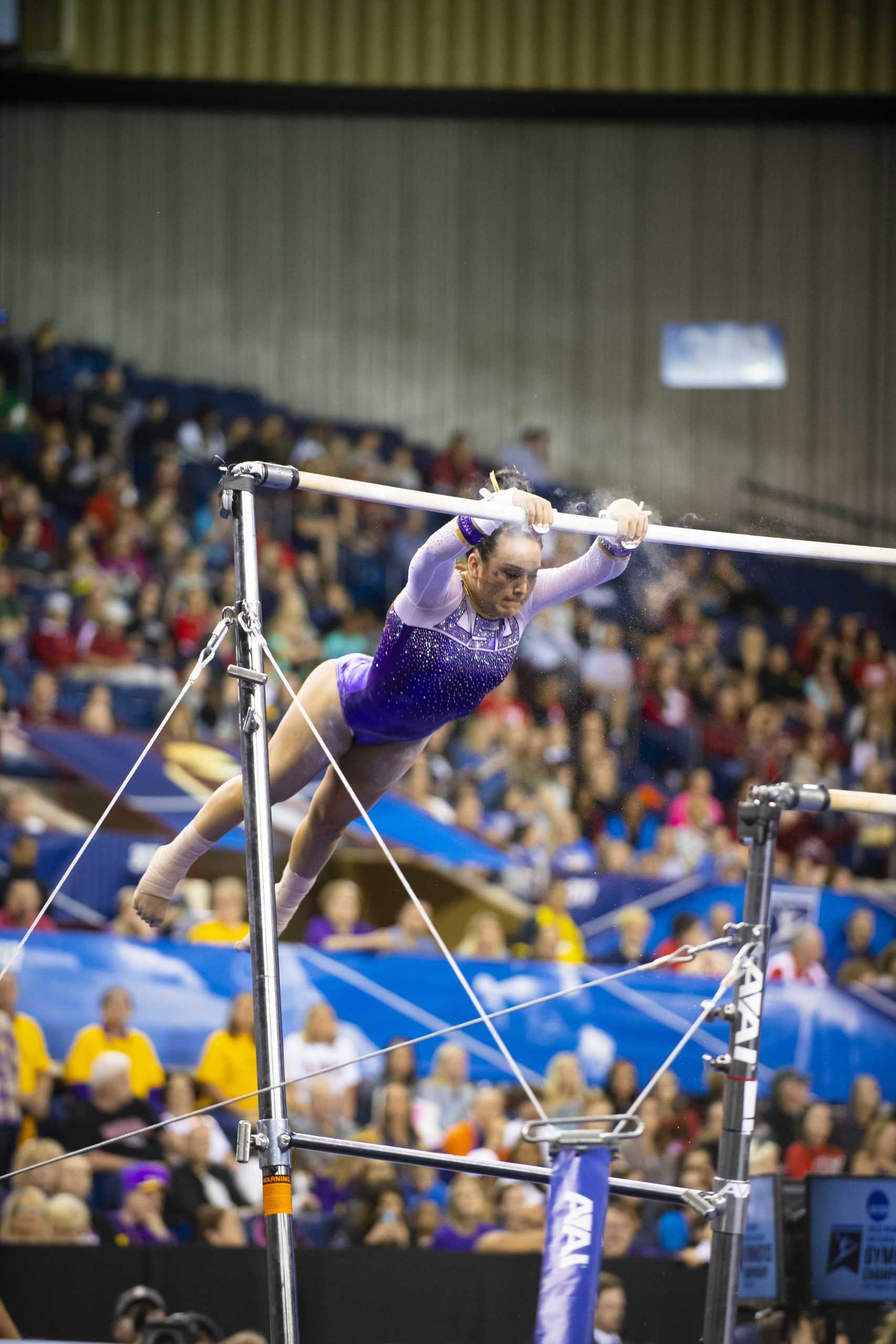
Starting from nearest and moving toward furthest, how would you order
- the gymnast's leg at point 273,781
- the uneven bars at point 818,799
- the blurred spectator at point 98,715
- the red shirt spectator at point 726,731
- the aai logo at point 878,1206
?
the uneven bars at point 818,799 → the gymnast's leg at point 273,781 → the aai logo at point 878,1206 → the blurred spectator at point 98,715 → the red shirt spectator at point 726,731

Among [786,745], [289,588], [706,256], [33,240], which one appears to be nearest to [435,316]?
[706,256]

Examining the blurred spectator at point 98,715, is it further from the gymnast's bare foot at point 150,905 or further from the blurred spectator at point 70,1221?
the gymnast's bare foot at point 150,905

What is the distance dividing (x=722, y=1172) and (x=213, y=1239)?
3146 millimetres

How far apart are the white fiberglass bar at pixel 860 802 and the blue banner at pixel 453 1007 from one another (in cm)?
321

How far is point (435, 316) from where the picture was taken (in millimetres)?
13617

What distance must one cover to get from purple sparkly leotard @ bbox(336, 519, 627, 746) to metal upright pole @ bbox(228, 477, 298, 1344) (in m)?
0.25

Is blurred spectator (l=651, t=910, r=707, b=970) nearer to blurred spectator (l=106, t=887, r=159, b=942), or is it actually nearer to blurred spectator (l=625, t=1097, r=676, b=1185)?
blurred spectator (l=625, t=1097, r=676, b=1185)

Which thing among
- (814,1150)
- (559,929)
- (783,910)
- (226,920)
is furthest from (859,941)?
(226,920)

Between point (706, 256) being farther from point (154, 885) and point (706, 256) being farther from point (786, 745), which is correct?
point (154, 885)

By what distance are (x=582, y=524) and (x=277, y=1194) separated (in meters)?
1.74

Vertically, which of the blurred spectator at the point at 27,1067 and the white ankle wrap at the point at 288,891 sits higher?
the white ankle wrap at the point at 288,891

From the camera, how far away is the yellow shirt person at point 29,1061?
19.7 ft

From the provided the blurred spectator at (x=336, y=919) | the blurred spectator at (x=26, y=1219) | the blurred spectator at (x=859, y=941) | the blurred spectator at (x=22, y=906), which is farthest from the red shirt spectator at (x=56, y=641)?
the blurred spectator at (x=859, y=941)

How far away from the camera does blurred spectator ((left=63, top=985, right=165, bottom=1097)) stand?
244 inches
